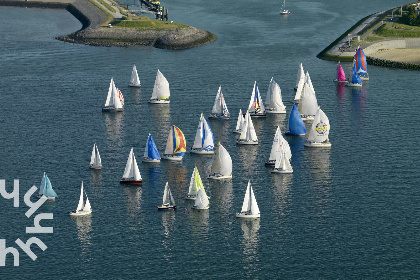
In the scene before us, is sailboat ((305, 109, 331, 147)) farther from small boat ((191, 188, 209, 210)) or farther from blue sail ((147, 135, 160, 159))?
small boat ((191, 188, 209, 210))

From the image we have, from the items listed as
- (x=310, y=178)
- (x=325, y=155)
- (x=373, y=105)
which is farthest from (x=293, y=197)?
(x=373, y=105)

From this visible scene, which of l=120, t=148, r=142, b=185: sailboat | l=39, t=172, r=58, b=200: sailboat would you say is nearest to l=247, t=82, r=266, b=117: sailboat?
l=120, t=148, r=142, b=185: sailboat

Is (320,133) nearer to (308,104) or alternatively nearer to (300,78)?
(308,104)

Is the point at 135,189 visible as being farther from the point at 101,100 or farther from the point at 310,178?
the point at 101,100

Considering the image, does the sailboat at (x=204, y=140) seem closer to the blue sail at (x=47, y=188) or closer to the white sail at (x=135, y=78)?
the blue sail at (x=47, y=188)

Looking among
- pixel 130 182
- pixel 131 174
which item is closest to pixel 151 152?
pixel 131 174

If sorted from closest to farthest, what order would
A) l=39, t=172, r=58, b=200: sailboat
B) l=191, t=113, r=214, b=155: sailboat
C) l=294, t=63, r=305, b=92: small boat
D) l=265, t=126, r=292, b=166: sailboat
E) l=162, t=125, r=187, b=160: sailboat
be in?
l=39, t=172, r=58, b=200: sailboat < l=265, t=126, r=292, b=166: sailboat < l=162, t=125, r=187, b=160: sailboat < l=191, t=113, r=214, b=155: sailboat < l=294, t=63, r=305, b=92: small boat

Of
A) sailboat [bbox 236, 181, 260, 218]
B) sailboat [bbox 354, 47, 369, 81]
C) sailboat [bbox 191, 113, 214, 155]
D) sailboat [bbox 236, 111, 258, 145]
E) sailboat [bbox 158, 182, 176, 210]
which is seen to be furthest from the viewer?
sailboat [bbox 354, 47, 369, 81]
